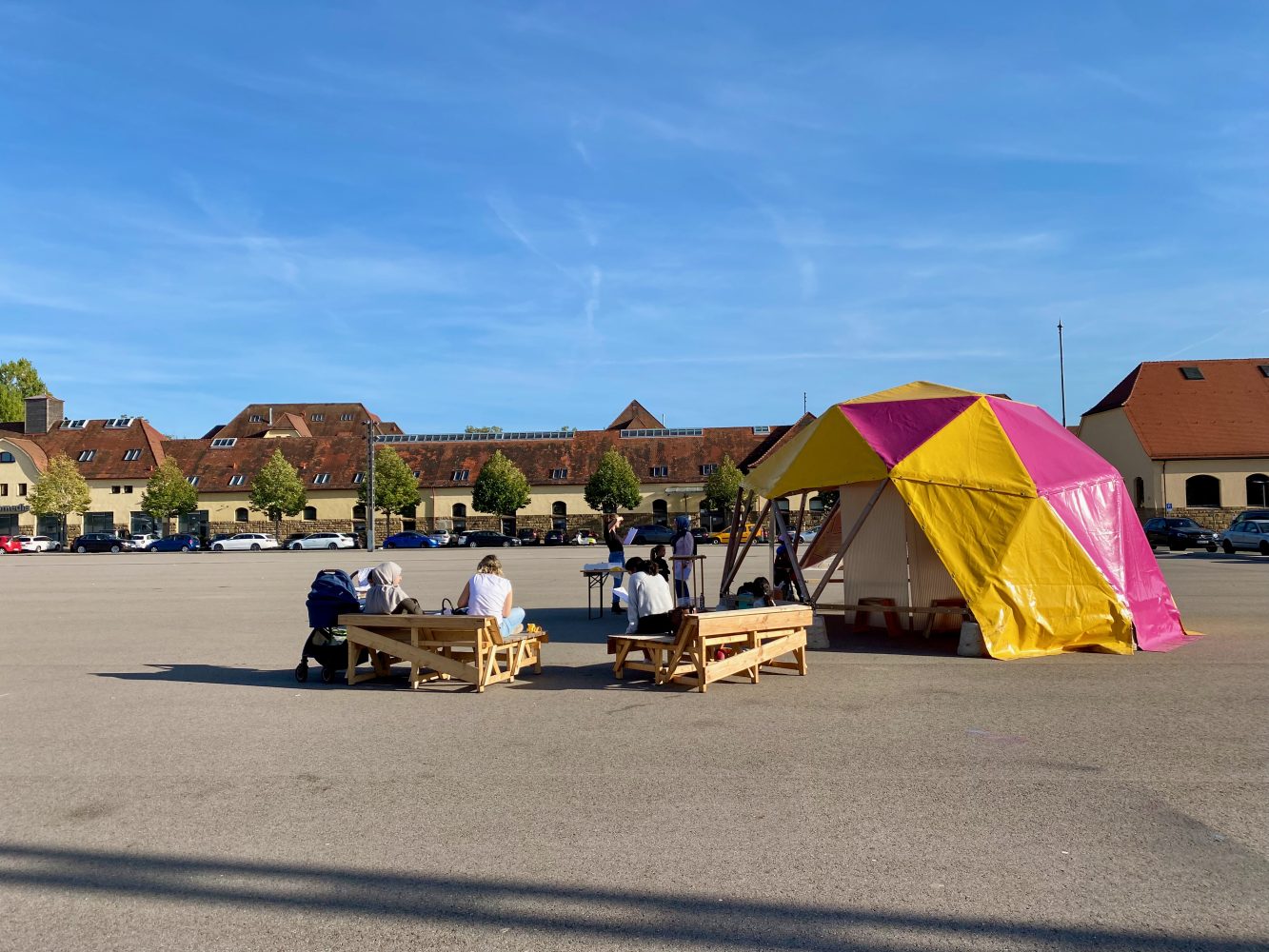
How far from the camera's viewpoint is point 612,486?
237 feet

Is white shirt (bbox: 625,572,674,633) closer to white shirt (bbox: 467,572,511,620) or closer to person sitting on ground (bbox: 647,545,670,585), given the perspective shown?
person sitting on ground (bbox: 647,545,670,585)

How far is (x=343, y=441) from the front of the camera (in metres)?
81.6

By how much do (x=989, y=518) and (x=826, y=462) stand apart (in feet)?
8.05

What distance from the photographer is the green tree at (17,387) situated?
93812 millimetres

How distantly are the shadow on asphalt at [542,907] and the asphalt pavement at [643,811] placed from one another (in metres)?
0.02

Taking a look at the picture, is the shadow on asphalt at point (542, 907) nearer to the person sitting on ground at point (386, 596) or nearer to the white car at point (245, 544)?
the person sitting on ground at point (386, 596)

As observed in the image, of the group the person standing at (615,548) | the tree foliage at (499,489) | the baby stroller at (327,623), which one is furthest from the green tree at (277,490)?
the baby stroller at (327,623)

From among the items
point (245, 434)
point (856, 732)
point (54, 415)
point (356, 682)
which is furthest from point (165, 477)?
point (856, 732)

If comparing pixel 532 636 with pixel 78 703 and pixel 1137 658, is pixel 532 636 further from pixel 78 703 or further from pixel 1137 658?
pixel 1137 658

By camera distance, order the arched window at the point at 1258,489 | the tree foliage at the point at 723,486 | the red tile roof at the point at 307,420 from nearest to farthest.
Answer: the arched window at the point at 1258,489 → the tree foliage at the point at 723,486 → the red tile roof at the point at 307,420

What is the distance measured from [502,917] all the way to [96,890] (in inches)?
79.5

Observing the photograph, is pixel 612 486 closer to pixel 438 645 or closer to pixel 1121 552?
pixel 1121 552

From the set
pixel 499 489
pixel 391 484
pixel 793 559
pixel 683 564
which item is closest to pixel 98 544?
pixel 391 484

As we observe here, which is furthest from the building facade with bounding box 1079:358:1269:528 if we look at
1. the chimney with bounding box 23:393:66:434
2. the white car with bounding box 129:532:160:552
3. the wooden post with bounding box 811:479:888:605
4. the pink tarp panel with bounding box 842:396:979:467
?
the chimney with bounding box 23:393:66:434
